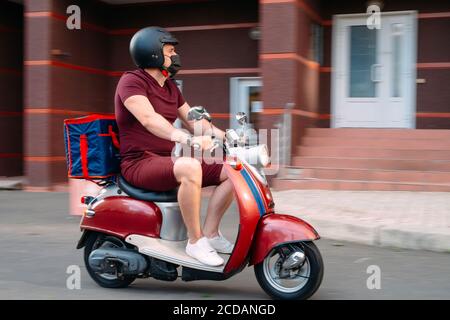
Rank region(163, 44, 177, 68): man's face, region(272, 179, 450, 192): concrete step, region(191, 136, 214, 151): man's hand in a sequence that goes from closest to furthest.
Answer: region(191, 136, 214, 151): man's hand, region(163, 44, 177, 68): man's face, region(272, 179, 450, 192): concrete step

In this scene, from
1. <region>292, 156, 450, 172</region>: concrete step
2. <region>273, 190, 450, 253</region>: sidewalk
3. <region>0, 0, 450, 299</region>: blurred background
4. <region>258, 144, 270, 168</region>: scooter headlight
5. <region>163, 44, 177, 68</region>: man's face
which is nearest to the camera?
<region>258, 144, 270, 168</region>: scooter headlight

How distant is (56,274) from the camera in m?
5.51

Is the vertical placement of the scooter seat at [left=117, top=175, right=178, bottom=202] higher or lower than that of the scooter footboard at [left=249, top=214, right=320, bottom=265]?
higher

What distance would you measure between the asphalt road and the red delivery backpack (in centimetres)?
91

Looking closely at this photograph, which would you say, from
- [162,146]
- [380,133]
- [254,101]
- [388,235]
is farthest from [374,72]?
[162,146]

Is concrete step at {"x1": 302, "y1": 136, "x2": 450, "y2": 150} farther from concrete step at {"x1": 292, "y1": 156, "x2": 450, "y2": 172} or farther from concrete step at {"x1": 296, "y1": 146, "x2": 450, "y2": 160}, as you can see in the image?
concrete step at {"x1": 292, "y1": 156, "x2": 450, "y2": 172}

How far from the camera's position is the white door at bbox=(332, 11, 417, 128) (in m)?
13.4

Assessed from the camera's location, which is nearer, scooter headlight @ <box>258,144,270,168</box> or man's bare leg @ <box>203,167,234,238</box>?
scooter headlight @ <box>258,144,270,168</box>

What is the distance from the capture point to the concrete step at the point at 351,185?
34.0 feet

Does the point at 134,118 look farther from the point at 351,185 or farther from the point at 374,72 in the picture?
the point at 374,72

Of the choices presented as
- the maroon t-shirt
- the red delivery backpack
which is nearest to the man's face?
the maroon t-shirt

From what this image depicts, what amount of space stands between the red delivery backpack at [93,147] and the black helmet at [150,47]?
532 mm

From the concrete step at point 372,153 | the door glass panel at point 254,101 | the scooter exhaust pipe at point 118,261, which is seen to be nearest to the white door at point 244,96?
the door glass panel at point 254,101

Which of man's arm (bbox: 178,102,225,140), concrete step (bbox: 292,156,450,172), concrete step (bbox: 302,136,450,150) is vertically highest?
man's arm (bbox: 178,102,225,140)
